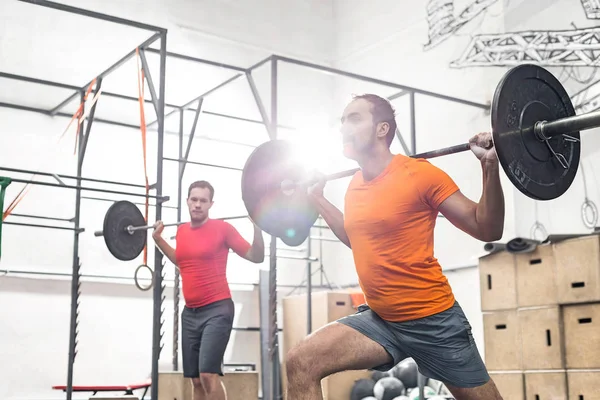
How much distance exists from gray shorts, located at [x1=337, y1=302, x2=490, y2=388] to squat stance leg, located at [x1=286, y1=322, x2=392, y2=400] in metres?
0.05

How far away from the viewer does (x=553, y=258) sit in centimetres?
488

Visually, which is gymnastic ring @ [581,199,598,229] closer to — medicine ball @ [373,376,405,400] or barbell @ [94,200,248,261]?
medicine ball @ [373,376,405,400]

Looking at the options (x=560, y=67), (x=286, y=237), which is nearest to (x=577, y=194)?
(x=560, y=67)

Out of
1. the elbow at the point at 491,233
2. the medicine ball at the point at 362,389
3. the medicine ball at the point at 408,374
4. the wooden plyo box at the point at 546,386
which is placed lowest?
the medicine ball at the point at 362,389

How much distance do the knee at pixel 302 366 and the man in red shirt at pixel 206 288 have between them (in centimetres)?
180

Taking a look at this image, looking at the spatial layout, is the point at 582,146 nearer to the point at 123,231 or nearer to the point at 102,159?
the point at 123,231

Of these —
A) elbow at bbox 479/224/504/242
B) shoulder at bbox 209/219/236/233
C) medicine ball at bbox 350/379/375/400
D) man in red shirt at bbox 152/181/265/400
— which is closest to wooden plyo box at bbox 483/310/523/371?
medicine ball at bbox 350/379/375/400

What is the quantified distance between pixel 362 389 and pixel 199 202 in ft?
9.45

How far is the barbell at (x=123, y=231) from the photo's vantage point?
4711mm

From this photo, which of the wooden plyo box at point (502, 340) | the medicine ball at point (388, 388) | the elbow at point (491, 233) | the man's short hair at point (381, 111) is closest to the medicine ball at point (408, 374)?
the medicine ball at point (388, 388)

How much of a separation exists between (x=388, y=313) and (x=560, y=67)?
441 centimetres

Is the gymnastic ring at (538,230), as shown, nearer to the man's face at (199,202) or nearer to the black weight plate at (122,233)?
the man's face at (199,202)

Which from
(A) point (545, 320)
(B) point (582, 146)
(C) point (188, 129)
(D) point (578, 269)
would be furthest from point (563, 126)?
(C) point (188, 129)

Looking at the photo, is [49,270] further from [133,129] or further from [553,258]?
[553,258]
